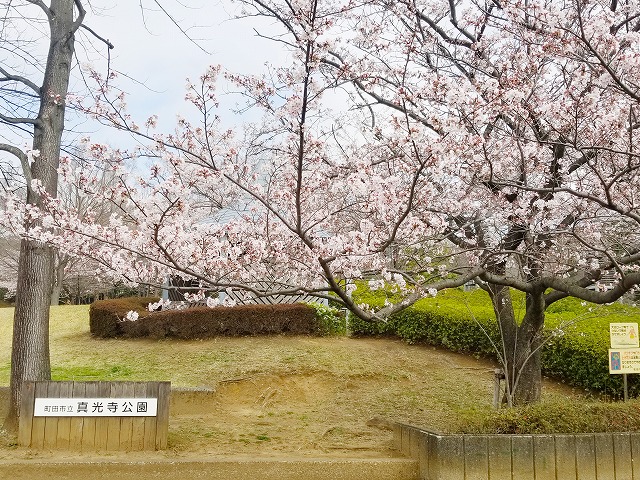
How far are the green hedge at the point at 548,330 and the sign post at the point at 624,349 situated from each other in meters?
0.87

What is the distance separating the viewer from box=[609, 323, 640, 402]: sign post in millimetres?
6160

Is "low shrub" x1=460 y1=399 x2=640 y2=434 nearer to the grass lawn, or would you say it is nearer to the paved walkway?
the grass lawn

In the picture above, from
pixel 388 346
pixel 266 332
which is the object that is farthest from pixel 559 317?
pixel 266 332

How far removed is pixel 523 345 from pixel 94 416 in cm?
466

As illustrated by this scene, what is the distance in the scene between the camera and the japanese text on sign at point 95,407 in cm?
507

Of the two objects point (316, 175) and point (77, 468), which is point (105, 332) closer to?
point (77, 468)

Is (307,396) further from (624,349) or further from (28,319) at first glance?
(624,349)

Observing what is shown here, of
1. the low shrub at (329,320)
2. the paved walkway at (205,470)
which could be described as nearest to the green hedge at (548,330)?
the low shrub at (329,320)

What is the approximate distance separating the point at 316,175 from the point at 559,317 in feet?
21.1

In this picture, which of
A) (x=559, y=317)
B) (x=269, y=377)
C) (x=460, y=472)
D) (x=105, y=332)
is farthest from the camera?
(x=105, y=332)

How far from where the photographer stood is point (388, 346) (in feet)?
32.7

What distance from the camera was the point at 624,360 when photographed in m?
6.23

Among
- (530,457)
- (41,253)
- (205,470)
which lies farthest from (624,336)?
(41,253)

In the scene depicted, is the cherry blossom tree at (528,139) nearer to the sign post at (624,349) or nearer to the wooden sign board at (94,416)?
the sign post at (624,349)
